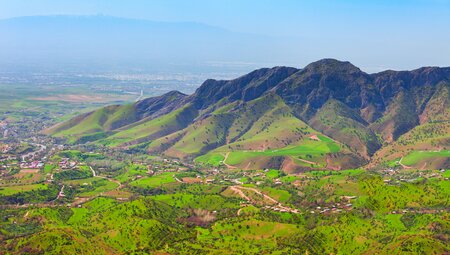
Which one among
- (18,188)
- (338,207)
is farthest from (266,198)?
(18,188)

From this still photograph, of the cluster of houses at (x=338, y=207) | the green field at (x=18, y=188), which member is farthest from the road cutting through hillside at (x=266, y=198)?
the green field at (x=18, y=188)

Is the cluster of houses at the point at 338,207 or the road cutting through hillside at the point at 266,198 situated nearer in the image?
the cluster of houses at the point at 338,207

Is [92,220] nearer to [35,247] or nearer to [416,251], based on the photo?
[35,247]

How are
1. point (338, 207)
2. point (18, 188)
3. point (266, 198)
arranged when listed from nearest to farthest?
point (338, 207)
point (266, 198)
point (18, 188)

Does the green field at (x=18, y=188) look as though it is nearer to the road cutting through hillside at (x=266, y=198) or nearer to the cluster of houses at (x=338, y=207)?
the road cutting through hillside at (x=266, y=198)

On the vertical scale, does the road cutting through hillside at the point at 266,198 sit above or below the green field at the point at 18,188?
above

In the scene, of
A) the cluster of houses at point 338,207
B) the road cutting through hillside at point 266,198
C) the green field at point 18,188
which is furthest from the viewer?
the green field at point 18,188

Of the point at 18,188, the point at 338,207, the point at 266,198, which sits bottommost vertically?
the point at 18,188

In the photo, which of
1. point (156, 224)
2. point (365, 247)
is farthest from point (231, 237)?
point (365, 247)

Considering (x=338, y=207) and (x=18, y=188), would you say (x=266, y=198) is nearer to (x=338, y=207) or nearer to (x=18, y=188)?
(x=338, y=207)

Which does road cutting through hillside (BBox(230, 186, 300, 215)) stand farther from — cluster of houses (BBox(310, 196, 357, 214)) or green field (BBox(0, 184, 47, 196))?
green field (BBox(0, 184, 47, 196))

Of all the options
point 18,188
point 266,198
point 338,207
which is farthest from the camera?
point 18,188
